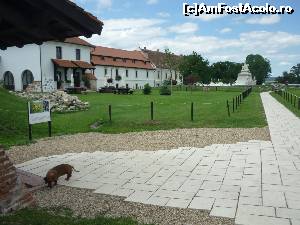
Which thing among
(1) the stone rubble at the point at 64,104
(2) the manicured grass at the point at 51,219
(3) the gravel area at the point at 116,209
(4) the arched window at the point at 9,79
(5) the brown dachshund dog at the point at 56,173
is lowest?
(3) the gravel area at the point at 116,209

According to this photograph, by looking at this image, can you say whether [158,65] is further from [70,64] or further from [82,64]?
[70,64]

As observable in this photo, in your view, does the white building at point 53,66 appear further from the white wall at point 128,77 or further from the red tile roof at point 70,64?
the white wall at point 128,77

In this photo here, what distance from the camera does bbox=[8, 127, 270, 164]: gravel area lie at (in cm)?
1058

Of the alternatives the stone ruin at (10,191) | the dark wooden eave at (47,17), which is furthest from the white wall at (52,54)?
the stone ruin at (10,191)

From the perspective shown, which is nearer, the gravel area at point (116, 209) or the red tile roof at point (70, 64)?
the gravel area at point (116, 209)

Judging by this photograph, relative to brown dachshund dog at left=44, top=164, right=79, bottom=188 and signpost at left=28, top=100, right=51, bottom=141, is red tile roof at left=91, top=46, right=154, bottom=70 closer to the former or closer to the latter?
signpost at left=28, top=100, right=51, bottom=141

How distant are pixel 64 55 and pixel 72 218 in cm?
4664

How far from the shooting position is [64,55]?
49875 millimetres

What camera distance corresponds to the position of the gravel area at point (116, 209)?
5184 mm

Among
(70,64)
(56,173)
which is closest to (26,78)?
(70,64)

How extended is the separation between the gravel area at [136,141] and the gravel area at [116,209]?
3.15 meters

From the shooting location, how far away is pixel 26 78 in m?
46.0

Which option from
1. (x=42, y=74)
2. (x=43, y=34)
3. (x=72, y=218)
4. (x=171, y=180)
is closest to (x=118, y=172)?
(x=171, y=180)

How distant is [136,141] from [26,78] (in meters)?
37.4
